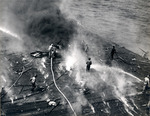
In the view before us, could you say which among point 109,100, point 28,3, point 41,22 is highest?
point 28,3

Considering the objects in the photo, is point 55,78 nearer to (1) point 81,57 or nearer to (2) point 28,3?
(1) point 81,57

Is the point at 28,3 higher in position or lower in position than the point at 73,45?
higher

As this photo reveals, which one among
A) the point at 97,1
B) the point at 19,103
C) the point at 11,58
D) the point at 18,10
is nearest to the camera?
the point at 19,103

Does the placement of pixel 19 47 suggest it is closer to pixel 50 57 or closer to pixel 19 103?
pixel 50 57

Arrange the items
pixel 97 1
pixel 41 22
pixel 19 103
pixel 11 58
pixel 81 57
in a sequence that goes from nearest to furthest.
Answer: pixel 19 103 → pixel 11 58 → pixel 81 57 → pixel 41 22 → pixel 97 1

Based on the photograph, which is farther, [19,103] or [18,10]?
[18,10]

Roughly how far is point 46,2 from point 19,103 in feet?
62.5

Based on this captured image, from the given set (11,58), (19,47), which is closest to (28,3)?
(19,47)

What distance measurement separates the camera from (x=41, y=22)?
94.1ft

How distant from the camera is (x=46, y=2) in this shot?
31219 mm

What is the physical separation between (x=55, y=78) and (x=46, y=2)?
15.4 m

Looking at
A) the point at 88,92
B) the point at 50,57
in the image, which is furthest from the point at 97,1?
the point at 88,92

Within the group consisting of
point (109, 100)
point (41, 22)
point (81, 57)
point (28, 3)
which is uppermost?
point (28, 3)

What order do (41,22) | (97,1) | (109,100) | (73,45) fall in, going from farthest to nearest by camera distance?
(97,1)
(41,22)
(73,45)
(109,100)
